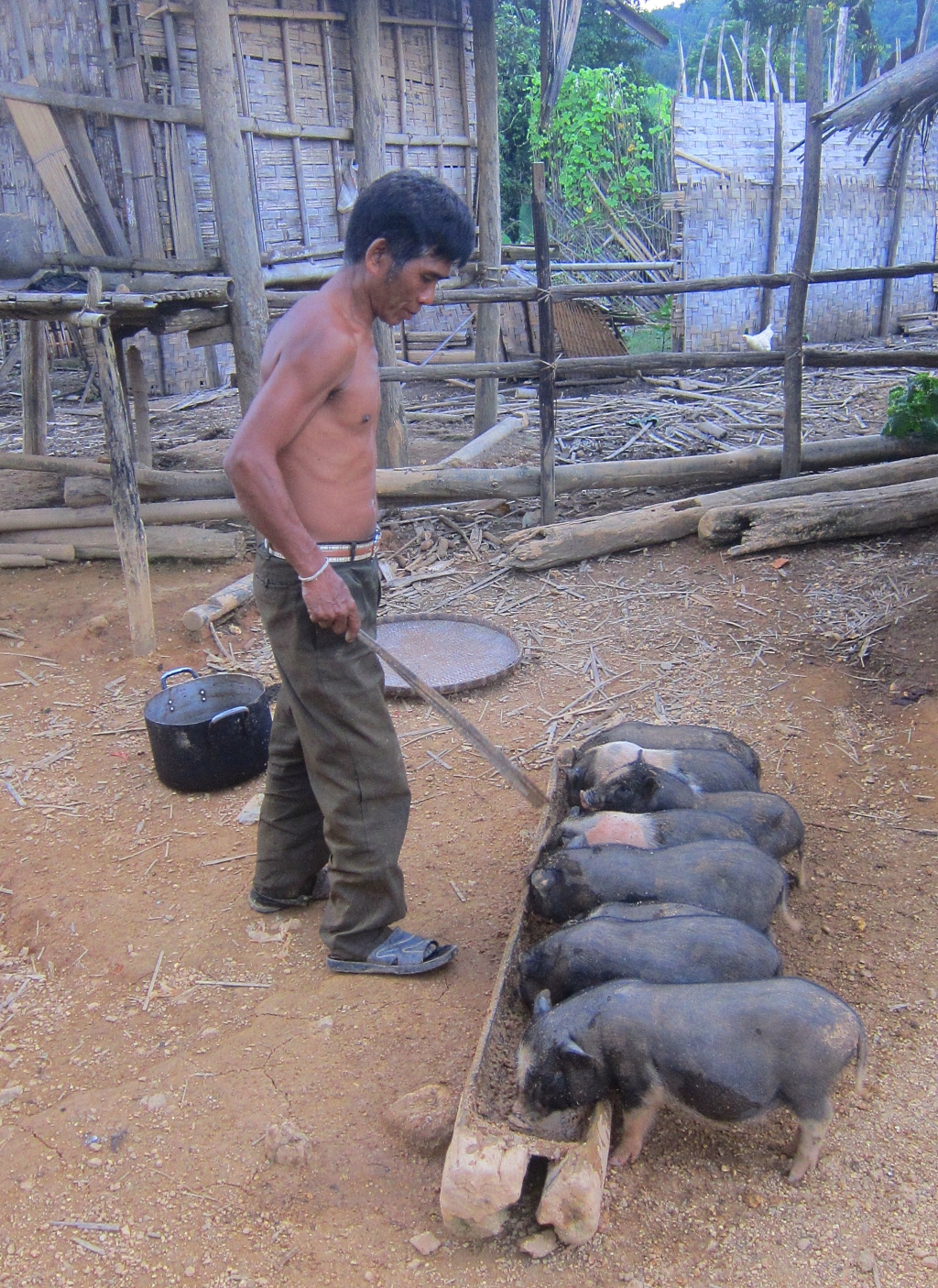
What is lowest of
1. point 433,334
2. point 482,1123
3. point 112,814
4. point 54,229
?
point 112,814

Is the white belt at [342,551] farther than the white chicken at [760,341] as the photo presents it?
No

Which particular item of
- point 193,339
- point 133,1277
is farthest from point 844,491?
point 133,1277

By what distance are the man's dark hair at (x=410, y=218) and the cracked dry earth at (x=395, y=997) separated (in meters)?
2.11

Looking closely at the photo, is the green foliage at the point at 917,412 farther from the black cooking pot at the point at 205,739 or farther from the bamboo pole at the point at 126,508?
the bamboo pole at the point at 126,508

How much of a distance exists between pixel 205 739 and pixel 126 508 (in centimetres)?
192

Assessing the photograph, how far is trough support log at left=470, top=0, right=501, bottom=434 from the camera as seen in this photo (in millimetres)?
8492

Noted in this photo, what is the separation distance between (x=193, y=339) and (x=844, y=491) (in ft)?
14.2

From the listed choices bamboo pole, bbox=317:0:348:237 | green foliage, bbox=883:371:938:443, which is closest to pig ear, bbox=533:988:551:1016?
green foliage, bbox=883:371:938:443

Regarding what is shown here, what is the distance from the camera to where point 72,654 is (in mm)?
5684

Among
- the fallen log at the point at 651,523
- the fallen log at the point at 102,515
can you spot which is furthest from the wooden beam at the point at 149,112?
the fallen log at the point at 651,523

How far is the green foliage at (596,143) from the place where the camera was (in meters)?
17.1

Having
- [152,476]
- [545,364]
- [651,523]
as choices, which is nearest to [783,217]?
[545,364]

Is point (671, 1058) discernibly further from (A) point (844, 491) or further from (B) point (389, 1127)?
(A) point (844, 491)

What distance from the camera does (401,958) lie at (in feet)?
9.96
